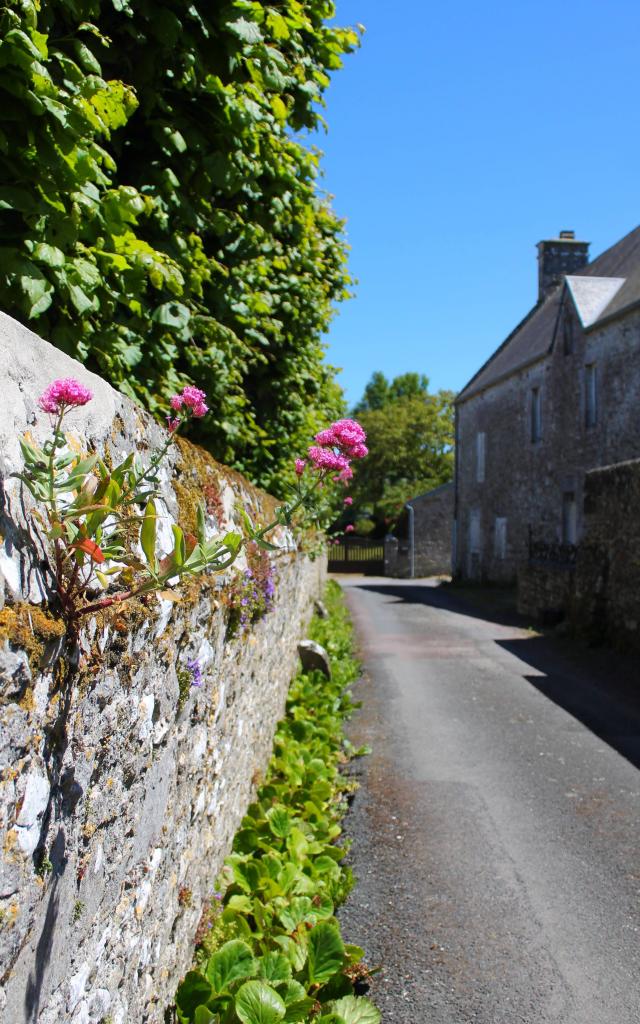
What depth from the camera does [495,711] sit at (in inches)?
351

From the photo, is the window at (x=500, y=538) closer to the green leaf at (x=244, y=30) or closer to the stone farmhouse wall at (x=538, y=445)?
the stone farmhouse wall at (x=538, y=445)

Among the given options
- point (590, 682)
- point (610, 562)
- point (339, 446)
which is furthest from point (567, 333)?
point (339, 446)

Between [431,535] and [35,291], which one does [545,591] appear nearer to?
[35,291]

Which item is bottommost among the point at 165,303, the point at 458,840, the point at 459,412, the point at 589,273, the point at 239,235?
the point at 458,840

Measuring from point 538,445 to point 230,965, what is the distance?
23.6 m

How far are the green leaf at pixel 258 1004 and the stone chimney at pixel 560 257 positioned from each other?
3070 cm

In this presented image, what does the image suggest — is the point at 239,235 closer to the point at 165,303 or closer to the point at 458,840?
the point at 165,303

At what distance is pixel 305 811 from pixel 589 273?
26.0 m

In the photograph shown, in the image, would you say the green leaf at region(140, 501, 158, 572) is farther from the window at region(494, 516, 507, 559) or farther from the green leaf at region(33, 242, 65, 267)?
the window at region(494, 516, 507, 559)

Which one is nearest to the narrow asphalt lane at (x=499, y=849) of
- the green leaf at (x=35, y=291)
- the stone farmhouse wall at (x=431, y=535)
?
the green leaf at (x=35, y=291)

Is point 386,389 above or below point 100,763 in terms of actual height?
above

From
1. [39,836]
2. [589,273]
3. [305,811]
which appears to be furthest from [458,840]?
[589,273]

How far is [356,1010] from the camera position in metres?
3.19

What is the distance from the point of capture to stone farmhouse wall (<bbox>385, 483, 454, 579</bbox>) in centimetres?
4175
